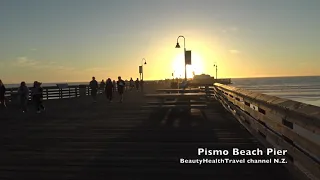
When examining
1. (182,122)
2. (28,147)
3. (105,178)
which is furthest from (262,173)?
(182,122)

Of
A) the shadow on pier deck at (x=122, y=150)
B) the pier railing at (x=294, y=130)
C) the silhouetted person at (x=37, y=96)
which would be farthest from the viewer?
the silhouetted person at (x=37, y=96)

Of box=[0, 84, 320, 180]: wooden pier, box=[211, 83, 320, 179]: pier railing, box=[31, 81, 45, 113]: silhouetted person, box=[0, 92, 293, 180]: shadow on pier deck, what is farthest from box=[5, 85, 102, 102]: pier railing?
box=[211, 83, 320, 179]: pier railing

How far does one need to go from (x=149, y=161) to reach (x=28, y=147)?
127 inches

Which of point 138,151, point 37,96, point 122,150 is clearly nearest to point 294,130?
point 138,151

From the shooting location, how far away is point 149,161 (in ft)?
26.1

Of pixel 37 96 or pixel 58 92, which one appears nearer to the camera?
pixel 37 96

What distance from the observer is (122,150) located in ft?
30.1

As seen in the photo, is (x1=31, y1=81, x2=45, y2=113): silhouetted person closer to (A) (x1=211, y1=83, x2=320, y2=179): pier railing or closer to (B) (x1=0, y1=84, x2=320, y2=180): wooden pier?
(B) (x1=0, y1=84, x2=320, y2=180): wooden pier

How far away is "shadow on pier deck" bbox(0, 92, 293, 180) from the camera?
22.9 feet

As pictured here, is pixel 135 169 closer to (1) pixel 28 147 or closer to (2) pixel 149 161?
(2) pixel 149 161

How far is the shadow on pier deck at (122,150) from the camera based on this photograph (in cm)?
698

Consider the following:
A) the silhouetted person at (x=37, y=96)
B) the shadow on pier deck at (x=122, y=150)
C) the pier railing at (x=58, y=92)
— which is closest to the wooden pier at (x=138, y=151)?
the shadow on pier deck at (x=122, y=150)

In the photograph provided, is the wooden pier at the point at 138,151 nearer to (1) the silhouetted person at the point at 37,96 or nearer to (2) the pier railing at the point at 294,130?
(2) the pier railing at the point at 294,130

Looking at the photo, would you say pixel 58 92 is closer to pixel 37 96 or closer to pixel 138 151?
pixel 37 96
